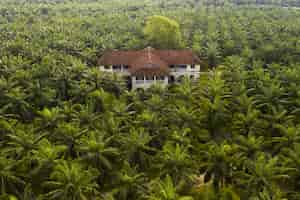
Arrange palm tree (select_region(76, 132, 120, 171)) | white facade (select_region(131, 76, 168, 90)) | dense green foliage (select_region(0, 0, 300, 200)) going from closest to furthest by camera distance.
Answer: dense green foliage (select_region(0, 0, 300, 200)) → palm tree (select_region(76, 132, 120, 171)) → white facade (select_region(131, 76, 168, 90))

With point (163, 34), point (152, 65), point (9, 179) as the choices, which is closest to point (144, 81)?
point (152, 65)

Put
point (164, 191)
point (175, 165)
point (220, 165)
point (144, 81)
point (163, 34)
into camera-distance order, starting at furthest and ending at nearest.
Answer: point (163, 34), point (144, 81), point (220, 165), point (175, 165), point (164, 191)

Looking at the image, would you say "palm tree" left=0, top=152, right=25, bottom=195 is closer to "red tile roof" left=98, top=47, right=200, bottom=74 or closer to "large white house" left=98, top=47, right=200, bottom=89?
"large white house" left=98, top=47, right=200, bottom=89

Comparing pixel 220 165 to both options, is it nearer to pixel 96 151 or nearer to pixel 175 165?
pixel 175 165

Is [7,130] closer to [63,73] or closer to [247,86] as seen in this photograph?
[63,73]

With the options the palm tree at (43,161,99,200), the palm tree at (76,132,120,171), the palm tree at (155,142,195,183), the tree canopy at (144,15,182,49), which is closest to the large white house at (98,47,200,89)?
the tree canopy at (144,15,182,49)
